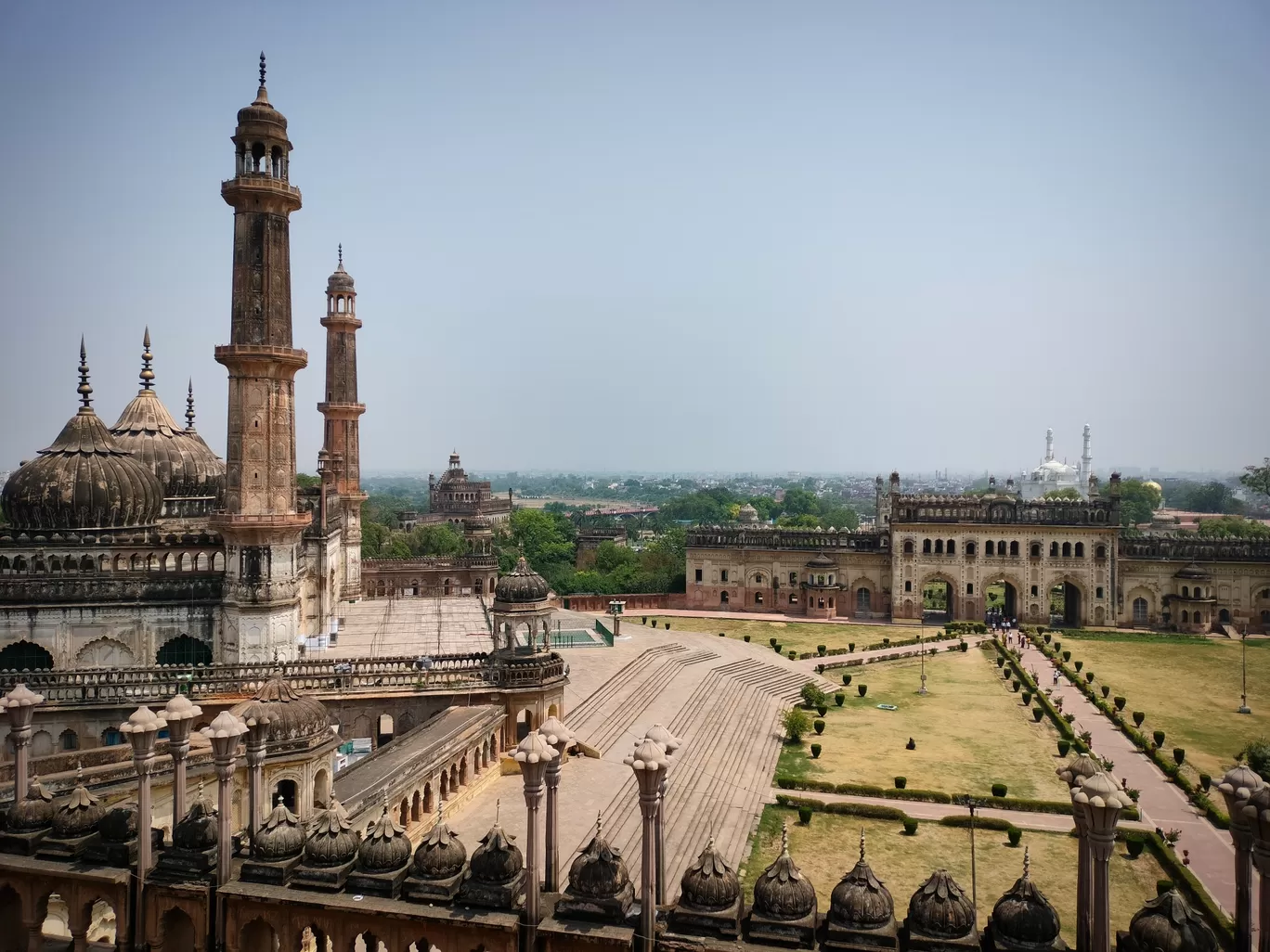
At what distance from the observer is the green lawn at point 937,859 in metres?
19.8

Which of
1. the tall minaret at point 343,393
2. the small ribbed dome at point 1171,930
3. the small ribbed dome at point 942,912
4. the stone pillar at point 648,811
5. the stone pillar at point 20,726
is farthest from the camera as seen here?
the tall minaret at point 343,393

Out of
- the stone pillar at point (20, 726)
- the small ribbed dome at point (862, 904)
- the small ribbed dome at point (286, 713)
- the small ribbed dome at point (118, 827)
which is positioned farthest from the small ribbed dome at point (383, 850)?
the small ribbed dome at point (286, 713)

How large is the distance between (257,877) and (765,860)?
13.1 metres

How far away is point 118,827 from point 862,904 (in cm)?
959

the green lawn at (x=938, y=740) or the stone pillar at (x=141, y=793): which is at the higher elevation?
the stone pillar at (x=141, y=793)

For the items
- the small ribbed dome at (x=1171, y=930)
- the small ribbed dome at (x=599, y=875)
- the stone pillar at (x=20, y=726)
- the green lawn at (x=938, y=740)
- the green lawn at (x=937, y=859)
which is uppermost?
the stone pillar at (x=20, y=726)

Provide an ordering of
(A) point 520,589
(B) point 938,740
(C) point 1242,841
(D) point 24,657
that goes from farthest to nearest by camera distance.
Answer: (B) point 938,740
(D) point 24,657
(A) point 520,589
(C) point 1242,841

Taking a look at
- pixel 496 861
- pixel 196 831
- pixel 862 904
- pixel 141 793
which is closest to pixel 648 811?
pixel 496 861

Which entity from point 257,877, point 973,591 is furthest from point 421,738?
point 973,591

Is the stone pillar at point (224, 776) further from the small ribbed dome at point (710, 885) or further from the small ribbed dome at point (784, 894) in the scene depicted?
the small ribbed dome at point (784, 894)

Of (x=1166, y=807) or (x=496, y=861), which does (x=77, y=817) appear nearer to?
(x=496, y=861)

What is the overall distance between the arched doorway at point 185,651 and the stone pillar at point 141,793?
1666 cm

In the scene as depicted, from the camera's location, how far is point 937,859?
21922 mm

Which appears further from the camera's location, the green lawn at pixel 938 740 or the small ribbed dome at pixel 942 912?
the green lawn at pixel 938 740
